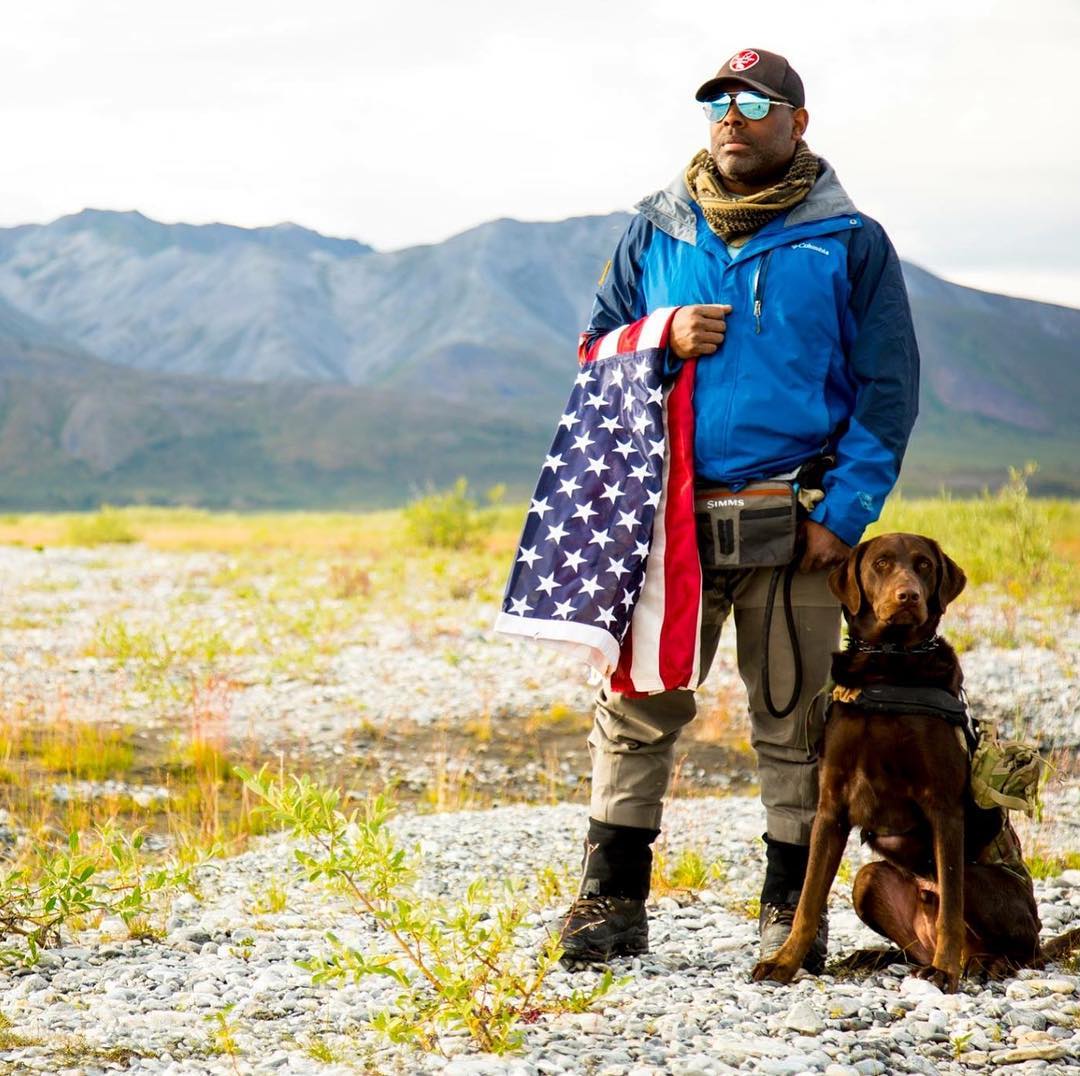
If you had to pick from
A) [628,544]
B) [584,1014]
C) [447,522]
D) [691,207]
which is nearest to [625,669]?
[628,544]

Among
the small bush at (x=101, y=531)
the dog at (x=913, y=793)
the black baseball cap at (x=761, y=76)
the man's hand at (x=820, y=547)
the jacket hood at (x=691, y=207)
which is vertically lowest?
the small bush at (x=101, y=531)

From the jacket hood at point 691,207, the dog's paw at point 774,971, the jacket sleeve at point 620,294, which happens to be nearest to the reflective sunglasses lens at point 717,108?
the jacket hood at point 691,207

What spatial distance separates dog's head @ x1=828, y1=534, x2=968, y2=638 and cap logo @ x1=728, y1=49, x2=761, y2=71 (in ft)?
5.19

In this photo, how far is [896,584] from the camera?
4027mm

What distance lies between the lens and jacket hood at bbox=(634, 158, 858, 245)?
4496 mm

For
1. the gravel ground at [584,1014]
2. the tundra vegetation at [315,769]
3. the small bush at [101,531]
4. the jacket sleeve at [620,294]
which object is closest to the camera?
the gravel ground at [584,1014]

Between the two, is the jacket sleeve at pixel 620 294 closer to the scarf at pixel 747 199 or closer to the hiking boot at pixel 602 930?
the scarf at pixel 747 199

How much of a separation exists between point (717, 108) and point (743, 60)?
0.18 meters

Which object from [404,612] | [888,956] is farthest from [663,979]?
[404,612]

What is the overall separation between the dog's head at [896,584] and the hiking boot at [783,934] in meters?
0.99

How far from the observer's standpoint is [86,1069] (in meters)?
3.66

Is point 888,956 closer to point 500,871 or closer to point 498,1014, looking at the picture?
point 498,1014

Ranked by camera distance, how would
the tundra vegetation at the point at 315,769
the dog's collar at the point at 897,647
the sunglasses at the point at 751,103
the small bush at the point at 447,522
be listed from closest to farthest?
the tundra vegetation at the point at 315,769, the dog's collar at the point at 897,647, the sunglasses at the point at 751,103, the small bush at the point at 447,522

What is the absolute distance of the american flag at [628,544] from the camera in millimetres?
4523
